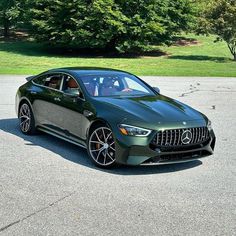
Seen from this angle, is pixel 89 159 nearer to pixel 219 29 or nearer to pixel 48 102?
pixel 48 102

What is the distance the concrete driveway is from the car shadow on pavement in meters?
0.01

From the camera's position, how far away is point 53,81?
29.0ft

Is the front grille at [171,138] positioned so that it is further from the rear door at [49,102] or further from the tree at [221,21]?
the tree at [221,21]

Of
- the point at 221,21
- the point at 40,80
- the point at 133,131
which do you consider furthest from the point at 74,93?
the point at 221,21

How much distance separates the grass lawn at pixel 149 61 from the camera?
26.5 metres

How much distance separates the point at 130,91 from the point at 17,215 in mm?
3772

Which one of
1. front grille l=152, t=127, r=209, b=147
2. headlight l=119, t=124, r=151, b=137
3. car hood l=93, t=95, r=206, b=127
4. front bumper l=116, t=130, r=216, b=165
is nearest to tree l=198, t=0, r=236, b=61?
car hood l=93, t=95, r=206, b=127

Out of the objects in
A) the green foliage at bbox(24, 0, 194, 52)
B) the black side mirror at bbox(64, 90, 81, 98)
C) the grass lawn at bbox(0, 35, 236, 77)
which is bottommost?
the grass lawn at bbox(0, 35, 236, 77)

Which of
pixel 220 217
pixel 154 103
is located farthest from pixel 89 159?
pixel 220 217

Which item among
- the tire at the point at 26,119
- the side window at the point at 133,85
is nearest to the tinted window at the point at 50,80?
the tire at the point at 26,119

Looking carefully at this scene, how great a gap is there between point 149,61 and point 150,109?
27966 millimetres

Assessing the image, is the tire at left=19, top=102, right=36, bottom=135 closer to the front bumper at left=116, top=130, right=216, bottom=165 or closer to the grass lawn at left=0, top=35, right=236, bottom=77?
the front bumper at left=116, top=130, right=216, bottom=165

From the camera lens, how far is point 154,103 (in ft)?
25.3

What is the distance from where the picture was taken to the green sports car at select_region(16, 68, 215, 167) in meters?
6.78
